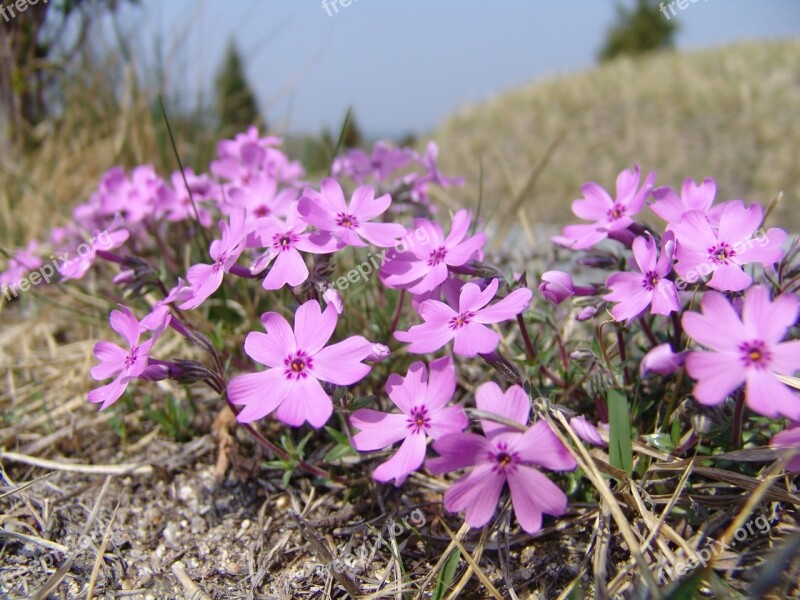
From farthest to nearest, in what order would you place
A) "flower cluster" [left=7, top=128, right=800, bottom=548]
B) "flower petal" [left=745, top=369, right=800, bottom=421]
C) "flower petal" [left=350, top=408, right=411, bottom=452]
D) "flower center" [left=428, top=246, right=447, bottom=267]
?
"flower center" [left=428, top=246, right=447, bottom=267], "flower petal" [left=350, top=408, right=411, bottom=452], "flower cluster" [left=7, top=128, right=800, bottom=548], "flower petal" [left=745, top=369, right=800, bottom=421]

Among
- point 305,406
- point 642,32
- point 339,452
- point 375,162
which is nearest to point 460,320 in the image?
point 305,406

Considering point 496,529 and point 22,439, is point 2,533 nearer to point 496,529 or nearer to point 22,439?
point 22,439

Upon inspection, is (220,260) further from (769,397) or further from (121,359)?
(769,397)

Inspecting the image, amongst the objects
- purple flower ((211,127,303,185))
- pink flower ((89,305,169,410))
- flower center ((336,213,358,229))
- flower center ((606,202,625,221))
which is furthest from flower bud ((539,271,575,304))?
purple flower ((211,127,303,185))

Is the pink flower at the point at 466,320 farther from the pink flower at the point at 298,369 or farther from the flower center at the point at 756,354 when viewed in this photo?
the flower center at the point at 756,354

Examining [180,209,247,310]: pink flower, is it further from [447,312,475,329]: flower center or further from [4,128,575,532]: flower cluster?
[447,312,475,329]: flower center

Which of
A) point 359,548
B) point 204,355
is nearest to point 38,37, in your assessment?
point 204,355
